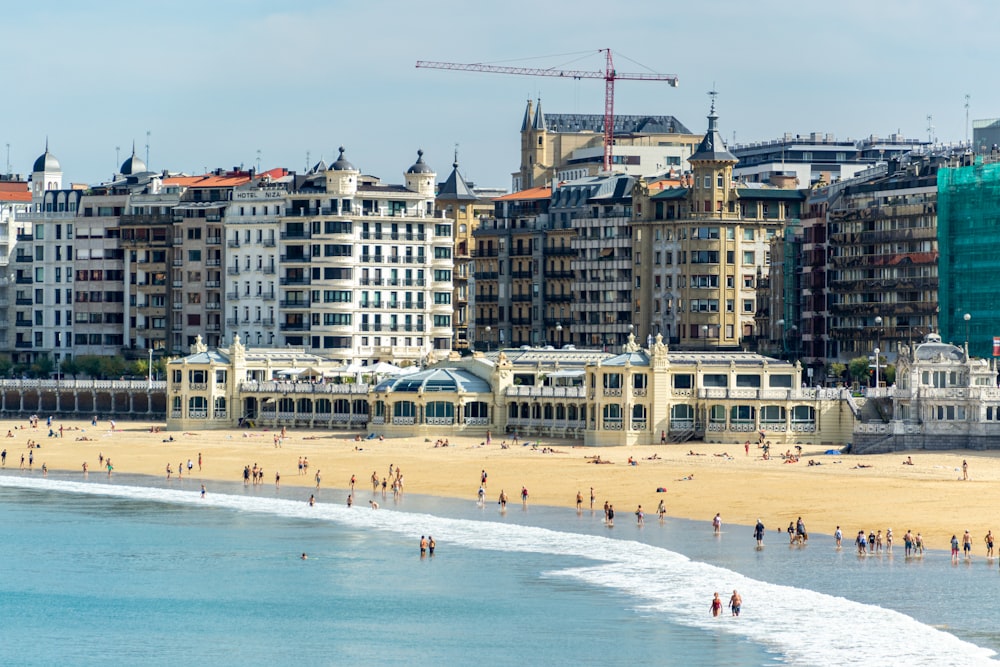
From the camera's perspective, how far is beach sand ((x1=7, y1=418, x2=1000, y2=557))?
95.6 metres

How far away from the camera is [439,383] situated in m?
139

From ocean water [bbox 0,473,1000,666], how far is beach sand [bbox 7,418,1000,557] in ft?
13.7

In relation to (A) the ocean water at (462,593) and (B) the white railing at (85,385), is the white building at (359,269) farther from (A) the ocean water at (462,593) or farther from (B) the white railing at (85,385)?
(A) the ocean water at (462,593)

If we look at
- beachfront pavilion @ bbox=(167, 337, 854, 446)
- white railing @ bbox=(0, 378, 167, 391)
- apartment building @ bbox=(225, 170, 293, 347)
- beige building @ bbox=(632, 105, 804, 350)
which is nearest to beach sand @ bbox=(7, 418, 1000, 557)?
beachfront pavilion @ bbox=(167, 337, 854, 446)

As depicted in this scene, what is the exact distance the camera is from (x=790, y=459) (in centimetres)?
11550

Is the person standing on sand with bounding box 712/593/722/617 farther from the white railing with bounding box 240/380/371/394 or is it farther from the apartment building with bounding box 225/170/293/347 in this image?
the apartment building with bounding box 225/170/293/347

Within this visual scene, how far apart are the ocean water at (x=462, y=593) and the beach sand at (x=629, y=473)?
13.7 feet

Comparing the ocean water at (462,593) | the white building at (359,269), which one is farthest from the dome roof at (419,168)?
the ocean water at (462,593)

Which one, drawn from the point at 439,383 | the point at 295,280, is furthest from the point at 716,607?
the point at 295,280

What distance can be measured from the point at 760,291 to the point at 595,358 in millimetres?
46718

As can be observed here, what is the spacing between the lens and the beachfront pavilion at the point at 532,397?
418ft

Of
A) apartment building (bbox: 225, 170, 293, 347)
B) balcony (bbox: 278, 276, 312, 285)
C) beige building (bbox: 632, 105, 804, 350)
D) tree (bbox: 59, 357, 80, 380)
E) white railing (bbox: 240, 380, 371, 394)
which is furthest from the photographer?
beige building (bbox: 632, 105, 804, 350)

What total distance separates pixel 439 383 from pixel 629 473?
27774 millimetres

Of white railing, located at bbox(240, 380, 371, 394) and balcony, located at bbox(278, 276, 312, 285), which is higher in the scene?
balcony, located at bbox(278, 276, 312, 285)
